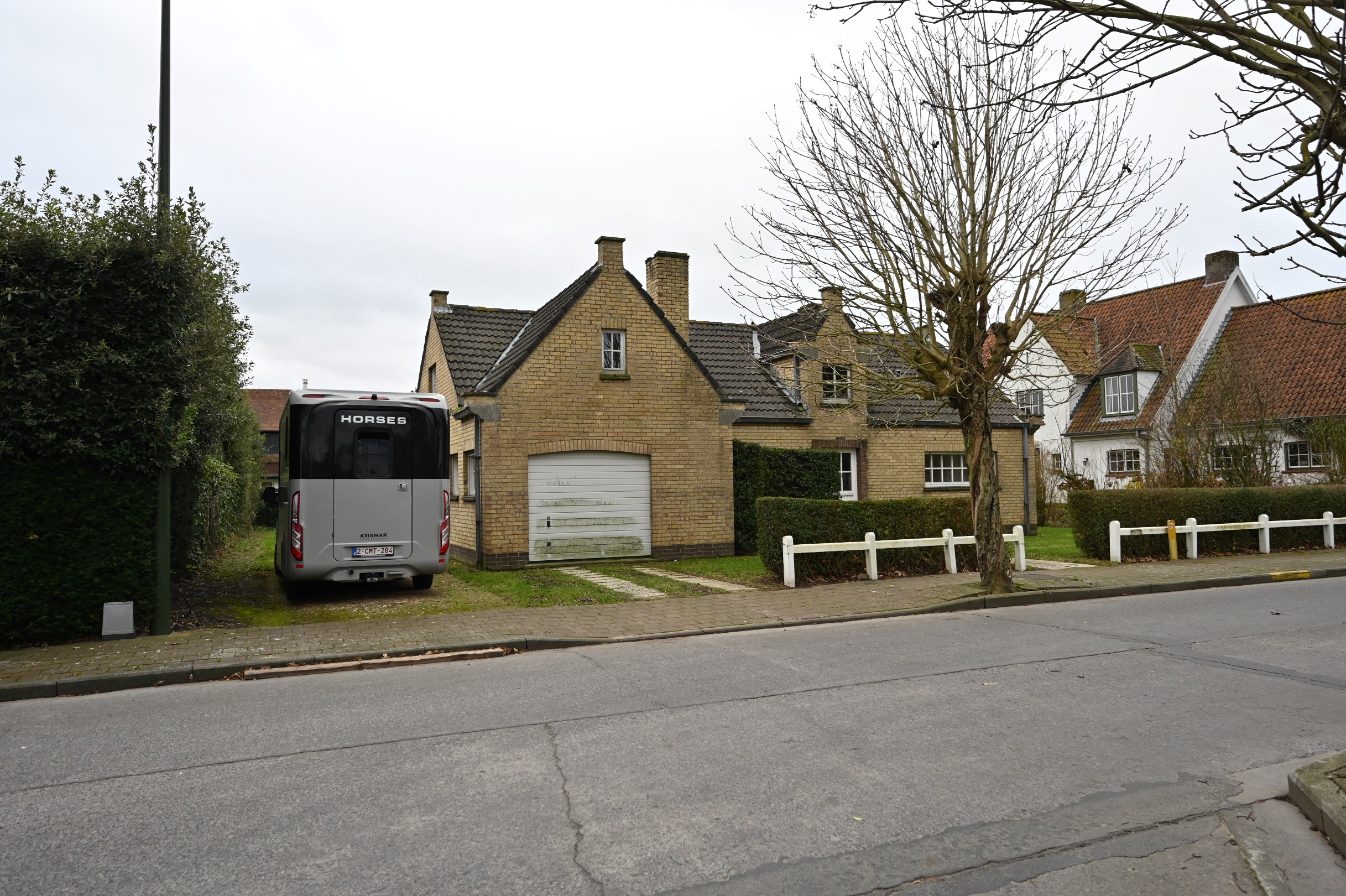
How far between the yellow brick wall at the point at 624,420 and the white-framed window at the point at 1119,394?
64.5 ft

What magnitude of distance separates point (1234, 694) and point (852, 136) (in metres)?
9.01

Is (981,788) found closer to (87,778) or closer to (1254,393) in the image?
(87,778)

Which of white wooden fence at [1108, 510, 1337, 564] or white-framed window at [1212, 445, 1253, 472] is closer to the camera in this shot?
white wooden fence at [1108, 510, 1337, 564]

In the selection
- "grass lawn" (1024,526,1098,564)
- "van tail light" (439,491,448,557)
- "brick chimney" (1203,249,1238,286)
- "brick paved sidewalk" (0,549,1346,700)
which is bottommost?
"brick paved sidewalk" (0,549,1346,700)

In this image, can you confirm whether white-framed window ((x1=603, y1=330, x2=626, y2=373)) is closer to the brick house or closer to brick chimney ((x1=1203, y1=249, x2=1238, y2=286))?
the brick house

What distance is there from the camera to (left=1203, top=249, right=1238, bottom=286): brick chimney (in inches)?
1294

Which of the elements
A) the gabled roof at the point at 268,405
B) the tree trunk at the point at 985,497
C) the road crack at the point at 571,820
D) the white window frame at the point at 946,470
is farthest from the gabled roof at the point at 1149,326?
the gabled roof at the point at 268,405

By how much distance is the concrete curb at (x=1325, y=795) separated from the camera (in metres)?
4.22

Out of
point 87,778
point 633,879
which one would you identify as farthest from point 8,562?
point 633,879

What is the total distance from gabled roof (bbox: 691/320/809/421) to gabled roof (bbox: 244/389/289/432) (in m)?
50.4

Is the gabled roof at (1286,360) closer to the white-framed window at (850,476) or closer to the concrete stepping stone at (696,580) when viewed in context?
the white-framed window at (850,476)

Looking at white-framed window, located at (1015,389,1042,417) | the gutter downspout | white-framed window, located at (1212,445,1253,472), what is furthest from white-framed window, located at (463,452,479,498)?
white-framed window, located at (1212,445,1253,472)

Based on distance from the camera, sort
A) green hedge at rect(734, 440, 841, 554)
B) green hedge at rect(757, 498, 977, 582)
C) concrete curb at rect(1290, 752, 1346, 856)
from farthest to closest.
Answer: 1. green hedge at rect(734, 440, 841, 554)
2. green hedge at rect(757, 498, 977, 582)
3. concrete curb at rect(1290, 752, 1346, 856)

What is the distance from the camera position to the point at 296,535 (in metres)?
12.3
